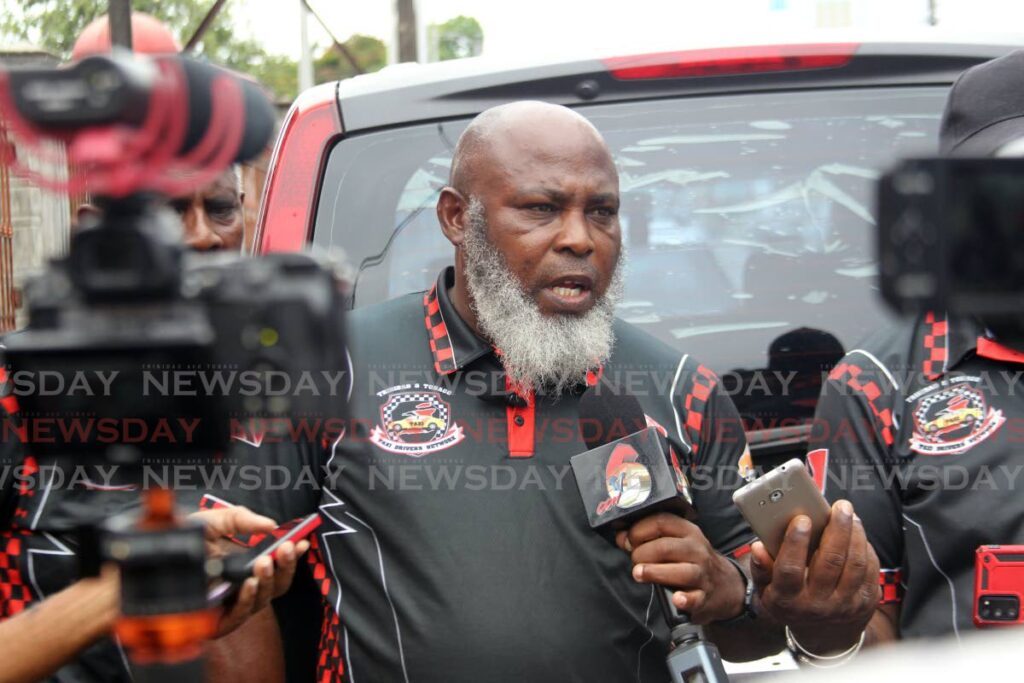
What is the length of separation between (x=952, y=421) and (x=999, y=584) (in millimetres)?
378

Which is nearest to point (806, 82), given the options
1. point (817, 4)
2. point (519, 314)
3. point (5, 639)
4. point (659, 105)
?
point (659, 105)

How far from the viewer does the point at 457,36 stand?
43.9m

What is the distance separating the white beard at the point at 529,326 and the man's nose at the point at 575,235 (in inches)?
5.0

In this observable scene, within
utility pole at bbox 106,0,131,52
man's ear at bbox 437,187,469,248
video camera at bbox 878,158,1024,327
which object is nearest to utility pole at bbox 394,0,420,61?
utility pole at bbox 106,0,131,52

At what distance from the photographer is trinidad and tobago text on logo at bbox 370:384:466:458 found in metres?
3.22

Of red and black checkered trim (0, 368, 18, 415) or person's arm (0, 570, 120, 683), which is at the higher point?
red and black checkered trim (0, 368, 18, 415)

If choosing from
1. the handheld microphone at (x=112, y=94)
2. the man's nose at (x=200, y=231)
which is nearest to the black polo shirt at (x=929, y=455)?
the man's nose at (x=200, y=231)

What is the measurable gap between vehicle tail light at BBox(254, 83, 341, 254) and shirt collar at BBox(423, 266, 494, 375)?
0.41 metres

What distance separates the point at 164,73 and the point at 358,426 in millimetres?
1764

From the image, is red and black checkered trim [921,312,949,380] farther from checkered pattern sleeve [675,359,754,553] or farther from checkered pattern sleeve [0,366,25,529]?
checkered pattern sleeve [0,366,25,529]

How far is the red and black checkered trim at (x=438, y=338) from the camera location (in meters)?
3.36

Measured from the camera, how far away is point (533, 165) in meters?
3.48

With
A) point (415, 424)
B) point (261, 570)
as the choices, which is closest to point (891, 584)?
point (415, 424)

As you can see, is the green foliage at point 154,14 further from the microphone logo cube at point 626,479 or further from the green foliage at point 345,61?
the green foliage at point 345,61
